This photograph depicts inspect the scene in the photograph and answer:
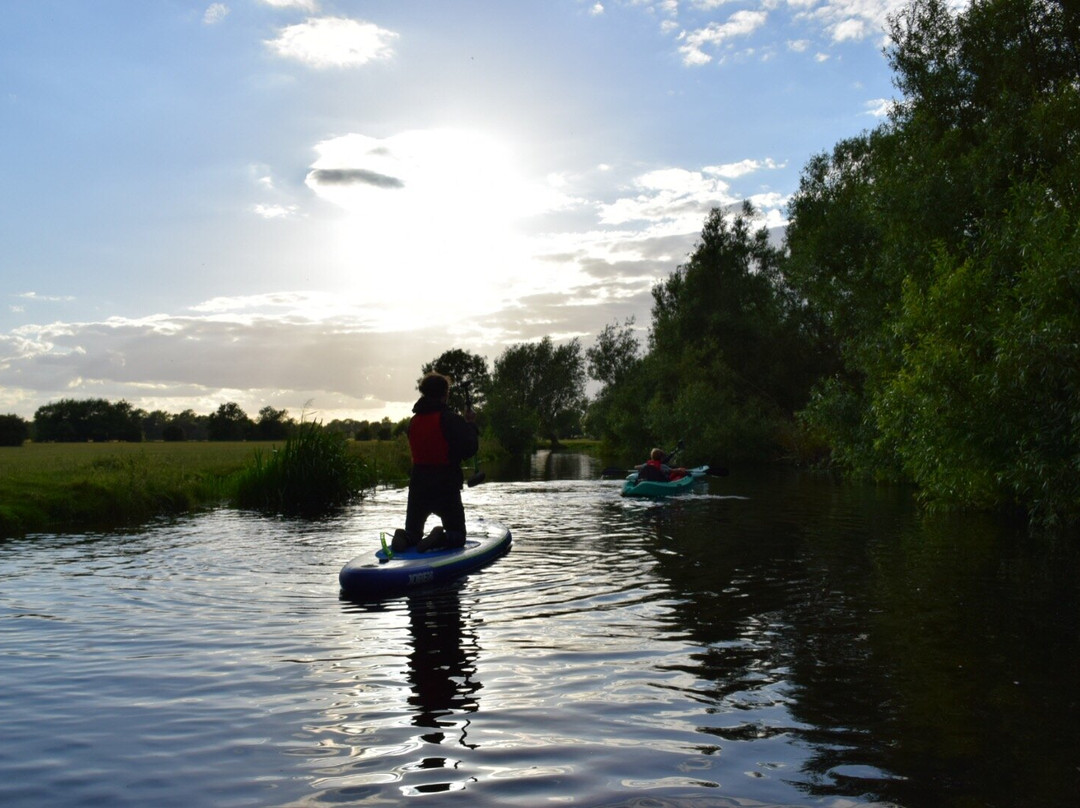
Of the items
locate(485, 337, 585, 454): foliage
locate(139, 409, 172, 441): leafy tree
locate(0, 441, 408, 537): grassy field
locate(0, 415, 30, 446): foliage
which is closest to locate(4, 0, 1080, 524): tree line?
locate(0, 441, 408, 537): grassy field

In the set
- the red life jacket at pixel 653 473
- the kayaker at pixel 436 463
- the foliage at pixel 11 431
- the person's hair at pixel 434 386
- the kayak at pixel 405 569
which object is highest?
the foliage at pixel 11 431

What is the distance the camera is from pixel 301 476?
21.0 m

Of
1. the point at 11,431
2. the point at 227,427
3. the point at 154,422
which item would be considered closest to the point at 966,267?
the point at 11,431

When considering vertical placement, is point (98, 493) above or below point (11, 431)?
below

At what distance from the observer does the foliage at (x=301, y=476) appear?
68.8 feet

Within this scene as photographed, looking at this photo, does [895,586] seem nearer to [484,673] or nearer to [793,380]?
[484,673]

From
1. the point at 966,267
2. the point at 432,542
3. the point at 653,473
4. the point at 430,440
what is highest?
the point at 966,267

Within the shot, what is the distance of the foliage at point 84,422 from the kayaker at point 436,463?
64168mm

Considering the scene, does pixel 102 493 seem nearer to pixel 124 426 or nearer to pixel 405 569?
pixel 405 569

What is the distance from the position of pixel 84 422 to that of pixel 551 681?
77.4 metres

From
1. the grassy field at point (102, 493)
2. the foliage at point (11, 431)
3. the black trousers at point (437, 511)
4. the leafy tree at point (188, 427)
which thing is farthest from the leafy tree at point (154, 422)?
the black trousers at point (437, 511)

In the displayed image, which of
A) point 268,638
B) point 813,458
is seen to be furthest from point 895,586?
point 813,458

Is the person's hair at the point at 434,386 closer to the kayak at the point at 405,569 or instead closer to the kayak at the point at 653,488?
the kayak at the point at 405,569

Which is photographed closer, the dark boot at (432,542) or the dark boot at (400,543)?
the dark boot at (400,543)
